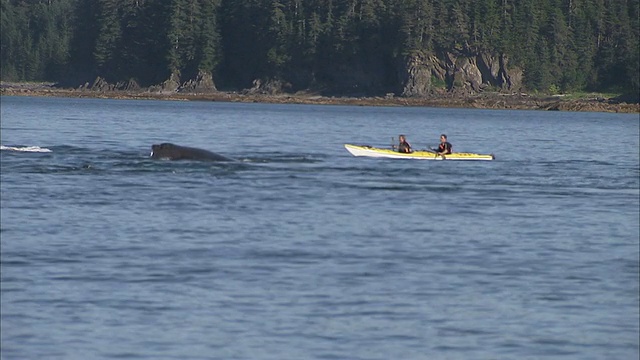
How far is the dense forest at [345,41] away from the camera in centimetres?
16775

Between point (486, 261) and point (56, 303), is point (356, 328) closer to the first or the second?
point (56, 303)

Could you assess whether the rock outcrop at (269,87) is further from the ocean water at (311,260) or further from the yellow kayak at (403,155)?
the ocean water at (311,260)

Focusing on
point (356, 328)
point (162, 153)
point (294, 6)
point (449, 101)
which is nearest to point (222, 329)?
point (356, 328)

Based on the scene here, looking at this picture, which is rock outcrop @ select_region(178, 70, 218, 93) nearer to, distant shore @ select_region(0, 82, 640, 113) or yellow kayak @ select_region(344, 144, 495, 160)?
distant shore @ select_region(0, 82, 640, 113)

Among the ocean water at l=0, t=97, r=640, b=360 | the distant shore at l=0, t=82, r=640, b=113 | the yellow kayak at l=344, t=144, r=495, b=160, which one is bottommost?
the distant shore at l=0, t=82, r=640, b=113

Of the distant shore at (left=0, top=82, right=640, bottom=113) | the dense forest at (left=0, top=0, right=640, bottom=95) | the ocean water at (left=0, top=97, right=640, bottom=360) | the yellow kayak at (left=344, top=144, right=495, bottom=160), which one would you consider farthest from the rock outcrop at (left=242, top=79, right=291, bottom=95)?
the ocean water at (left=0, top=97, right=640, bottom=360)

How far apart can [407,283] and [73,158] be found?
27323 mm

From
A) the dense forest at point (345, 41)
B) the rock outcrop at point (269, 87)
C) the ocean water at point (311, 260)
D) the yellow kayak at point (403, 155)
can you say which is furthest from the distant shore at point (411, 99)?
the ocean water at point (311, 260)

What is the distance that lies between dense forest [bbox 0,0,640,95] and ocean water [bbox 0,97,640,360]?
397 feet

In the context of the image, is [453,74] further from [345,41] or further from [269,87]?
[269,87]

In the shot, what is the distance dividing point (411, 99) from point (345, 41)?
53.1ft

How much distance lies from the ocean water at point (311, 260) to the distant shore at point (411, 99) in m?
108

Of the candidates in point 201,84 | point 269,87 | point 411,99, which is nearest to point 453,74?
point 411,99

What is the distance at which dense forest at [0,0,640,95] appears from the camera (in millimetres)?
167750
